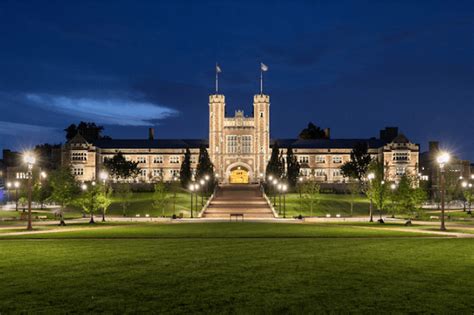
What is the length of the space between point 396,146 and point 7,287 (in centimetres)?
9896

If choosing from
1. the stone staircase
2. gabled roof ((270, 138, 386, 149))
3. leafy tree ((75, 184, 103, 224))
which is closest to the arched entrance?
gabled roof ((270, 138, 386, 149))

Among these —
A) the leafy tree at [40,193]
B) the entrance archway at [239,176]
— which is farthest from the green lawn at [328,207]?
the entrance archway at [239,176]

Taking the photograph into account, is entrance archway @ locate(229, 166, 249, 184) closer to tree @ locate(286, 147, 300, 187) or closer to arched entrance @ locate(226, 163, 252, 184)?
arched entrance @ locate(226, 163, 252, 184)

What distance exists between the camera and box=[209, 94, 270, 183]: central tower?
109 m

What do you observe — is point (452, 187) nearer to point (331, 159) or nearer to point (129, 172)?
point (331, 159)

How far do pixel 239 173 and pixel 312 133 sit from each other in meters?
36.1

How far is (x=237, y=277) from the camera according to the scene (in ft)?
49.2

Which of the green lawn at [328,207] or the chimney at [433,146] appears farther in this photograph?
the chimney at [433,146]

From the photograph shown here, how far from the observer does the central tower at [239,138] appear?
109 meters

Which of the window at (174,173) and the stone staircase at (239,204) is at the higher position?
the window at (174,173)

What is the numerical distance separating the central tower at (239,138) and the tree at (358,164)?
16.7m

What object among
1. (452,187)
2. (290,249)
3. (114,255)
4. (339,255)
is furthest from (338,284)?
(452,187)

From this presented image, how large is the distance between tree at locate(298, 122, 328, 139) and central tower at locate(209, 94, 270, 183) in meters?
34.0

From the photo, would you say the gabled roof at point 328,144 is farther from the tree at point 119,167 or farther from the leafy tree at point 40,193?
the leafy tree at point 40,193
